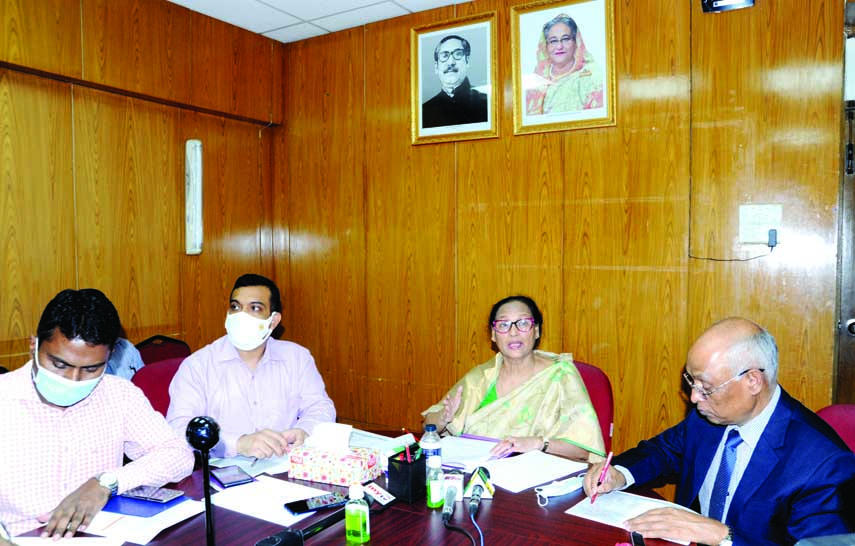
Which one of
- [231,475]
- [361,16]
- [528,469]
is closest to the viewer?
[231,475]

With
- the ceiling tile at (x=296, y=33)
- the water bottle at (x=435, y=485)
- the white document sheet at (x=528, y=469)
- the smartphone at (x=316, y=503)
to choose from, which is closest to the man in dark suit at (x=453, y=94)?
the ceiling tile at (x=296, y=33)

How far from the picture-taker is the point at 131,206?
377 centimetres

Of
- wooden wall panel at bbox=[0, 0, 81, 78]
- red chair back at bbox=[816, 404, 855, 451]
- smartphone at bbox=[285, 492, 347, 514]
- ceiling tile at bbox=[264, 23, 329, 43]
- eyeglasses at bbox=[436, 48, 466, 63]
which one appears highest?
ceiling tile at bbox=[264, 23, 329, 43]

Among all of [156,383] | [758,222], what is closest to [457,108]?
[758,222]

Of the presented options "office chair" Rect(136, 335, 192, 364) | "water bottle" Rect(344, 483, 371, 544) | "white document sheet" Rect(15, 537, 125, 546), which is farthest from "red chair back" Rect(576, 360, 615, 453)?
"office chair" Rect(136, 335, 192, 364)

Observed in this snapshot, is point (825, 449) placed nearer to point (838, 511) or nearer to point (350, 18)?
point (838, 511)

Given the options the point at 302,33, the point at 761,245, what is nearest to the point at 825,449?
the point at 761,245

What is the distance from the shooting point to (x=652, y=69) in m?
3.45

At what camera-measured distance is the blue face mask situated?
171 centimetres

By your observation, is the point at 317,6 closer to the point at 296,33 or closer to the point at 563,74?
the point at 296,33

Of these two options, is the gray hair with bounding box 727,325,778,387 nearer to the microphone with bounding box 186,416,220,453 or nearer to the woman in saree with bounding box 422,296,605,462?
the woman in saree with bounding box 422,296,605,462

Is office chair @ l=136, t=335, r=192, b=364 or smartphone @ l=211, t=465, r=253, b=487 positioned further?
office chair @ l=136, t=335, r=192, b=364

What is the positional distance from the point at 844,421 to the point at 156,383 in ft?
8.20

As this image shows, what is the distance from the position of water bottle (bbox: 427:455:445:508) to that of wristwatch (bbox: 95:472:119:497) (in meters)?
0.85
